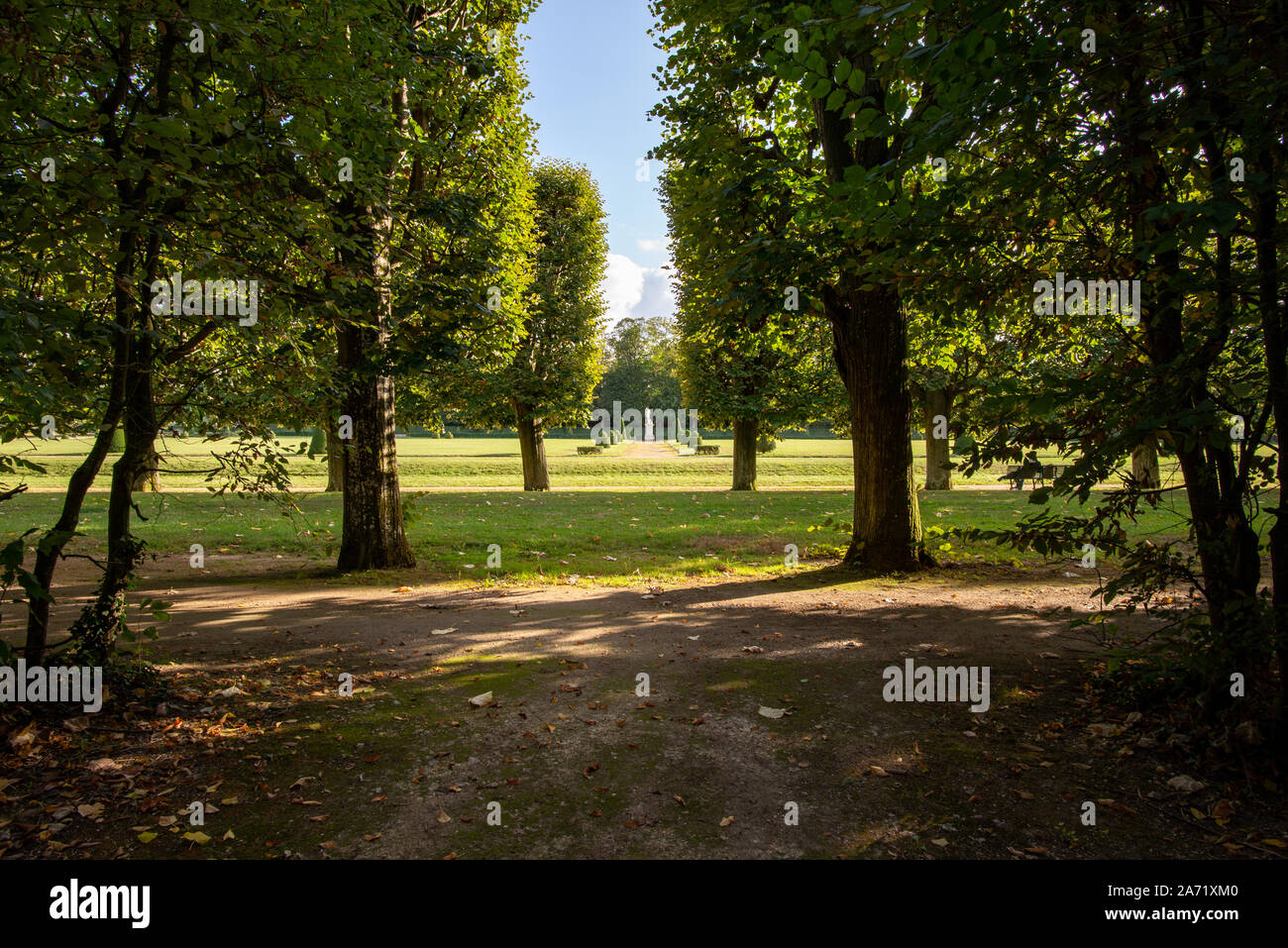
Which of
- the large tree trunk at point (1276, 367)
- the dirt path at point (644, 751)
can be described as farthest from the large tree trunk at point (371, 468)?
the large tree trunk at point (1276, 367)

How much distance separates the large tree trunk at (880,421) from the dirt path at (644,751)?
8.59 feet

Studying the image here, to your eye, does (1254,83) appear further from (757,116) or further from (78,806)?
(757,116)

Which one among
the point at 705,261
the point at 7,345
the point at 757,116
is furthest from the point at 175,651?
the point at 757,116

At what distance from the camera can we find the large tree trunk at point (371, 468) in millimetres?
10555

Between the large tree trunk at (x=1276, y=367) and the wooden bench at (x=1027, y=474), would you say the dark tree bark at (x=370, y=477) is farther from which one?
the large tree trunk at (x=1276, y=367)

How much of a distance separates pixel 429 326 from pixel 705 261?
461 cm

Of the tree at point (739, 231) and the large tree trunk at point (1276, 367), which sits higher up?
the tree at point (739, 231)

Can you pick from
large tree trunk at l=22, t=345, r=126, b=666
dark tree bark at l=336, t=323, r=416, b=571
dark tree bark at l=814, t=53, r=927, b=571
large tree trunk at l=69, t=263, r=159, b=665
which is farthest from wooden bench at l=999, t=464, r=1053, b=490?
dark tree bark at l=336, t=323, r=416, b=571

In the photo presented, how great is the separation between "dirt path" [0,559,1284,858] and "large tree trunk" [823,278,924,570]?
8.59 ft

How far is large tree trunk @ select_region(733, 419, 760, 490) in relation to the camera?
28859 mm

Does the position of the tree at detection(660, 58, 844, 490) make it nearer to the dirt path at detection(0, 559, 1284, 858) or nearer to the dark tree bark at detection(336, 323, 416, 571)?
the dirt path at detection(0, 559, 1284, 858)

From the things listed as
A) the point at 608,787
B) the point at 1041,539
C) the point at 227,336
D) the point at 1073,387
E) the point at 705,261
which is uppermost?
the point at 705,261

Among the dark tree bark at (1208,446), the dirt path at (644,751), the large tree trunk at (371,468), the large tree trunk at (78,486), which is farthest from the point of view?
the large tree trunk at (371,468)

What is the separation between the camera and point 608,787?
13.9ft
